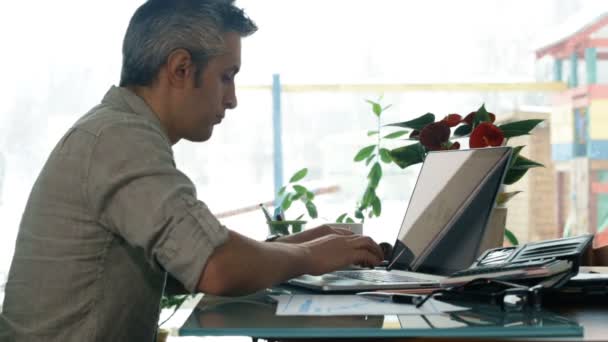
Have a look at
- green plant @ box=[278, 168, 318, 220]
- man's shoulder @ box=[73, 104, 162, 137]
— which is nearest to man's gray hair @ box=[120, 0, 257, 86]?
man's shoulder @ box=[73, 104, 162, 137]

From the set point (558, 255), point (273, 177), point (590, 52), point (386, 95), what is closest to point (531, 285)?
point (558, 255)

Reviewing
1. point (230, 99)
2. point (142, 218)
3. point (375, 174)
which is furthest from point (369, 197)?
point (142, 218)

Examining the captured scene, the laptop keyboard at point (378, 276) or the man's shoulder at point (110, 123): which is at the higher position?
the man's shoulder at point (110, 123)

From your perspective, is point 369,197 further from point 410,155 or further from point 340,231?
point 340,231

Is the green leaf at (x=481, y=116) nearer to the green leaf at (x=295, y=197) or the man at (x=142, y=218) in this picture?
the man at (x=142, y=218)

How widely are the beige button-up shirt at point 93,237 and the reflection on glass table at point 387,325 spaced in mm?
182

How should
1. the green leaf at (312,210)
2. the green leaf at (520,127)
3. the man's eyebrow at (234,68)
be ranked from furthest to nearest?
the green leaf at (312,210), the green leaf at (520,127), the man's eyebrow at (234,68)

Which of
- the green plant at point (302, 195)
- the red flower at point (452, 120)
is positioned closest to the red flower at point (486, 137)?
the red flower at point (452, 120)

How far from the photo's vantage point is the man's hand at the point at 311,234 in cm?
134

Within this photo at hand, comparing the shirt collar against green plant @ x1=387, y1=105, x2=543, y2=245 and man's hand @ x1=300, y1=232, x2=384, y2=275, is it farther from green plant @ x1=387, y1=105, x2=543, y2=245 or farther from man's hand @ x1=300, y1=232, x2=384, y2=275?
green plant @ x1=387, y1=105, x2=543, y2=245

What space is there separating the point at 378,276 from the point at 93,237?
1.43 ft

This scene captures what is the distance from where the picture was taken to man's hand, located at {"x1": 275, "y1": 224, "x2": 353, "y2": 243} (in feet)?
4.41

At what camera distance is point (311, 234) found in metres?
1.36

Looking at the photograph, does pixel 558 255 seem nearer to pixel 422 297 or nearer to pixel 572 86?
pixel 422 297
